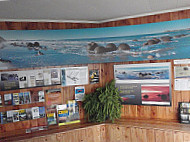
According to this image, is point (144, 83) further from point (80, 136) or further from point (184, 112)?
point (80, 136)

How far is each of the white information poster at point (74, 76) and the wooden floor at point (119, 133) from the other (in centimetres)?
88

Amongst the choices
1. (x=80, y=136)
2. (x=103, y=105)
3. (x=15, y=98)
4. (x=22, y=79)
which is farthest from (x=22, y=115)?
(x=103, y=105)

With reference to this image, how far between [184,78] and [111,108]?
4.99 feet

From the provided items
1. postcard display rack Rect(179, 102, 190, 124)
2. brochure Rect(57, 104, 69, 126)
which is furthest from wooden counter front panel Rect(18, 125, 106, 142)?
postcard display rack Rect(179, 102, 190, 124)

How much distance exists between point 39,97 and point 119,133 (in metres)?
1.74

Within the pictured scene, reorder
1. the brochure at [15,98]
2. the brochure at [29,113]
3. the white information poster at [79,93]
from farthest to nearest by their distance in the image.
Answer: the white information poster at [79,93], the brochure at [29,113], the brochure at [15,98]

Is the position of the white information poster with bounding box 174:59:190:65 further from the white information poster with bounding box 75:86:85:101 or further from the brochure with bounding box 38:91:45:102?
the brochure with bounding box 38:91:45:102

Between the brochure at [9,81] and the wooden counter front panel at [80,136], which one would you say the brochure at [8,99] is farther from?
the wooden counter front panel at [80,136]

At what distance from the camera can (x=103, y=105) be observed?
12.4 ft

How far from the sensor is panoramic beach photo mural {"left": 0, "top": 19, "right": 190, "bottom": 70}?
10.7ft

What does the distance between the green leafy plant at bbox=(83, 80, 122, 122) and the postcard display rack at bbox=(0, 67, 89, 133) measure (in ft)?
0.92

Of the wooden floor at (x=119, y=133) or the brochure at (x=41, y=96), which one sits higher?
the brochure at (x=41, y=96)

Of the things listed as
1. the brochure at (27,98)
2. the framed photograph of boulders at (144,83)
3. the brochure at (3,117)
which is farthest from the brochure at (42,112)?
the framed photograph of boulders at (144,83)

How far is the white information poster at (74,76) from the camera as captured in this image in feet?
12.5
